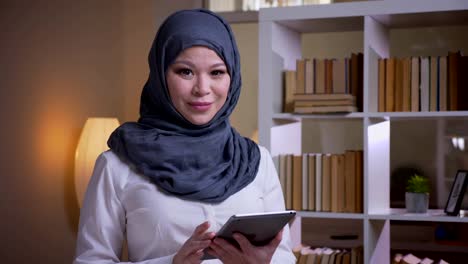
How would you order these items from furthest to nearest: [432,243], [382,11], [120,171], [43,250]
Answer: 1. [432,243]
2. [43,250]
3. [382,11]
4. [120,171]

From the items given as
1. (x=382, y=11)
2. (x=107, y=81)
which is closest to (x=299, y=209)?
(x=382, y=11)

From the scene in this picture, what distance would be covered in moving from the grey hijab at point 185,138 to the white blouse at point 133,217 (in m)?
0.03

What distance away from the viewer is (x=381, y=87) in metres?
3.40

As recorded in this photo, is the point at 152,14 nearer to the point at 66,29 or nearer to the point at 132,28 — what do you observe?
the point at 132,28

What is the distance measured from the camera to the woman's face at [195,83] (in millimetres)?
1939

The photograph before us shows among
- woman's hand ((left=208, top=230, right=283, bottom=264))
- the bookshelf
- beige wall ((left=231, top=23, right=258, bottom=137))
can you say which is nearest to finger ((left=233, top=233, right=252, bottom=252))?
woman's hand ((left=208, top=230, right=283, bottom=264))

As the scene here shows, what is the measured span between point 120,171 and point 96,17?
11.5 feet

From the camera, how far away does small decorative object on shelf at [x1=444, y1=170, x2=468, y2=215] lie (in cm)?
326

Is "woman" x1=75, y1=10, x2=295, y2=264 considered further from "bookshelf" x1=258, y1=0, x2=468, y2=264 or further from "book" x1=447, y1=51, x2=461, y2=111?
"book" x1=447, y1=51, x2=461, y2=111

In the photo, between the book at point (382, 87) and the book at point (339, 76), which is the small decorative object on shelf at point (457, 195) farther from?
the book at point (339, 76)

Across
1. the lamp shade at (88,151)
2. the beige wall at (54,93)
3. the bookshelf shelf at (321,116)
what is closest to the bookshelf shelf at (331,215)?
the bookshelf shelf at (321,116)

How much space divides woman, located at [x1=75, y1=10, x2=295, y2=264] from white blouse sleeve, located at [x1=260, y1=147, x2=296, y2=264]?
0.01 metres

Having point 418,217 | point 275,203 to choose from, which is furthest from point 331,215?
point 275,203

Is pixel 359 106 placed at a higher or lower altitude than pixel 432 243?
higher
